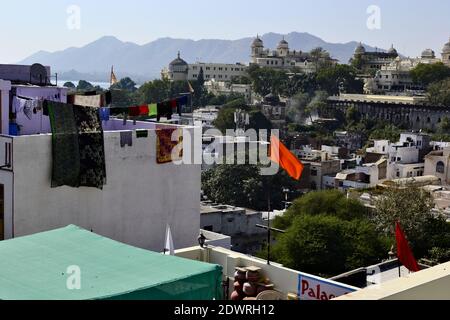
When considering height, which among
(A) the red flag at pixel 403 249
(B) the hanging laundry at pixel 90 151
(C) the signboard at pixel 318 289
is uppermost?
(B) the hanging laundry at pixel 90 151

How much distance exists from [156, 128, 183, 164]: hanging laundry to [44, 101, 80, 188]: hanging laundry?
1.52 meters

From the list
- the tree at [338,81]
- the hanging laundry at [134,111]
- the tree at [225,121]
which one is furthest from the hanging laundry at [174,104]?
the tree at [338,81]

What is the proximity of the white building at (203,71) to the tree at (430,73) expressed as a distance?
27245 mm

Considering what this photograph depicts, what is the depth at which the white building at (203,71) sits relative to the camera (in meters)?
103

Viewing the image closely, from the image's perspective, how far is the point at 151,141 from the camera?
39.0 ft

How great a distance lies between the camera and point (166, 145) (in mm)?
12141

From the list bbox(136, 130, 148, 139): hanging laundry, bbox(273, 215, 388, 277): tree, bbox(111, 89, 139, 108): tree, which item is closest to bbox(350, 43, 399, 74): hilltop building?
bbox(111, 89, 139, 108): tree

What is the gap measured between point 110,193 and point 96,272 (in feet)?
15.5

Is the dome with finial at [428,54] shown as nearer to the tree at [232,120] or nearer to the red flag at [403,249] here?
the tree at [232,120]

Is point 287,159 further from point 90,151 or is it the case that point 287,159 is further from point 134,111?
point 134,111

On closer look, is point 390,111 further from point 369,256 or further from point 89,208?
point 89,208

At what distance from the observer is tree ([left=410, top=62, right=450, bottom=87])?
A: 84419 millimetres

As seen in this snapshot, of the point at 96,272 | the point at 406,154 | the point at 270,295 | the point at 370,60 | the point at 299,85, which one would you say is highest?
the point at 370,60

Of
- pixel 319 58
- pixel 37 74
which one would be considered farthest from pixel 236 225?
pixel 319 58
